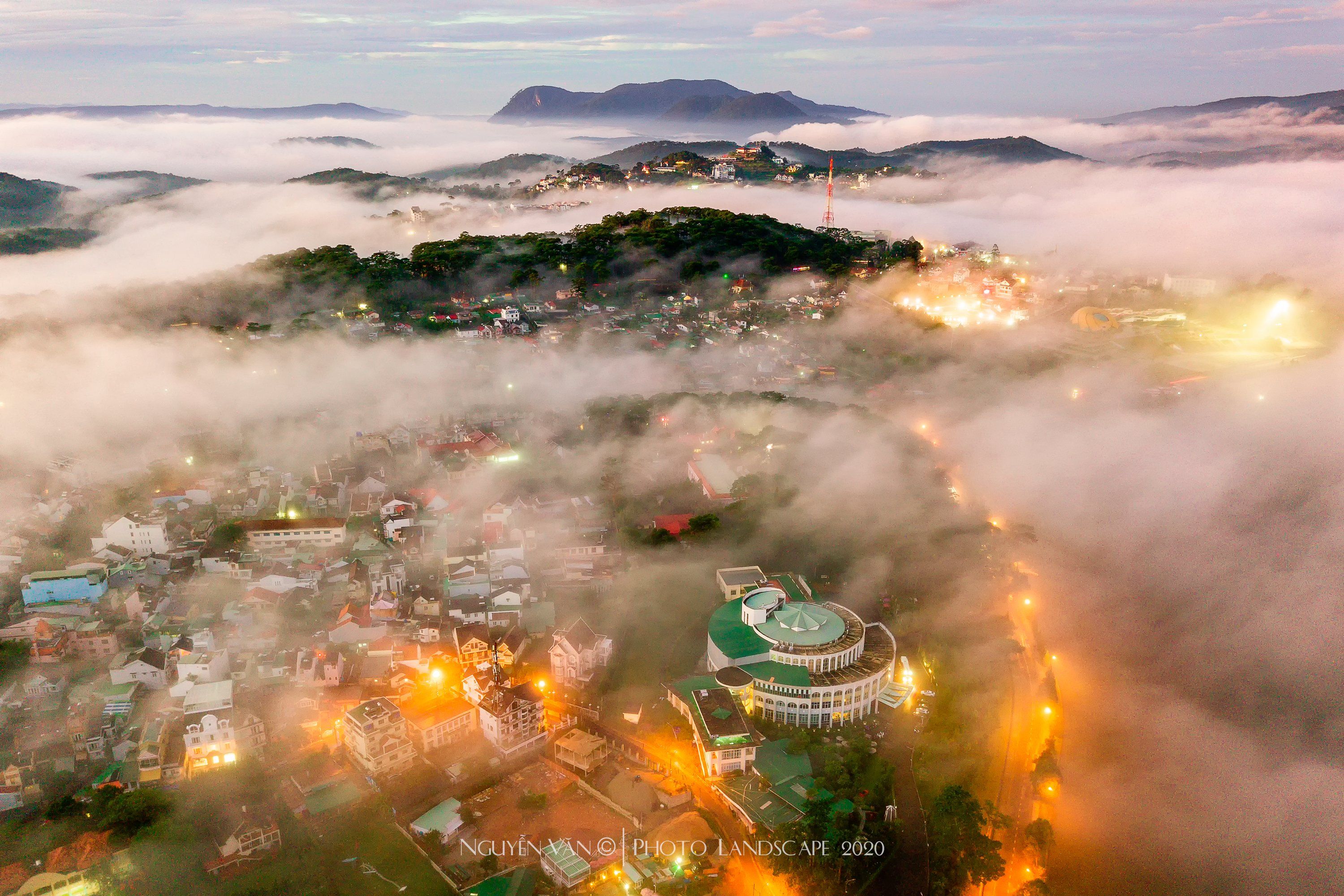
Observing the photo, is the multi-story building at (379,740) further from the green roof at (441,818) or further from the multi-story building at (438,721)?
the green roof at (441,818)

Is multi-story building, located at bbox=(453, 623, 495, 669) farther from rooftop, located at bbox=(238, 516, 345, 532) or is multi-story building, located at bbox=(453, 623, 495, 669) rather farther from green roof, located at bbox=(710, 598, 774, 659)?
rooftop, located at bbox=(238, 516, 345, 532)

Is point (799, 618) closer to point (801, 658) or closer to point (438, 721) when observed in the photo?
point (801, 658)

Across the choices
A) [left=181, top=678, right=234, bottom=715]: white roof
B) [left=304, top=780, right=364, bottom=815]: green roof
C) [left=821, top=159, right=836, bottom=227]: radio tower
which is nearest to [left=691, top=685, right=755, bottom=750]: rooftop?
[left=304, top=780, right=364, bottom=815]: green roof

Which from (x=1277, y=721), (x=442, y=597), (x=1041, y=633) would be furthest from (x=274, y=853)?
(x=1277, y=721)

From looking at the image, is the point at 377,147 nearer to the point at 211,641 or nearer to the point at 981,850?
the point at 211,641

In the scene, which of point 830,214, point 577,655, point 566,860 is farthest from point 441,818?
point 830,214
